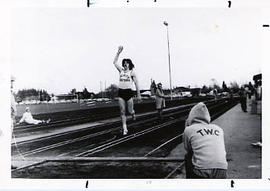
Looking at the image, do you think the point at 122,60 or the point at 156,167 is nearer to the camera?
the point at 156,167

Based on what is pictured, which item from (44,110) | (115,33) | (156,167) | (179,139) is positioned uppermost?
(115,33)

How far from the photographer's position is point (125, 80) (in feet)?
13.0

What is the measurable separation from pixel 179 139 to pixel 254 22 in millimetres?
1681

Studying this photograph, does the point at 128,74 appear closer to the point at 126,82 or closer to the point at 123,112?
the point at 126,82

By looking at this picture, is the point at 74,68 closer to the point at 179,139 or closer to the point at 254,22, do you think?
the point at 179,139

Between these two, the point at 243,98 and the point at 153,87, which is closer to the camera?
the point at 153,87

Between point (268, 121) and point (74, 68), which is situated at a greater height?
point (74, 68)

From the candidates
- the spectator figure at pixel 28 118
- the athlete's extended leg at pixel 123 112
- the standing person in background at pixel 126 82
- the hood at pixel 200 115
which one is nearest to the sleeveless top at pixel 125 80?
the standing person in background at pixel 126 82

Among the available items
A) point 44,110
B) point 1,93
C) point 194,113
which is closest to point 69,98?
point 44,110

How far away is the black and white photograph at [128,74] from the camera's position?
388cm

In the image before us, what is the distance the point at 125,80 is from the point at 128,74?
0.08 m

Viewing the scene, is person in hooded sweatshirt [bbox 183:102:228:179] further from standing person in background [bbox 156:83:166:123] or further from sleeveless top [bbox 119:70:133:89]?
sleeveless top [bbox 119:70:133:89]

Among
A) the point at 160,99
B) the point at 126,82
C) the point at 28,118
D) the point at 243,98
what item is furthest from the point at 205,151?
the point at 28,118
